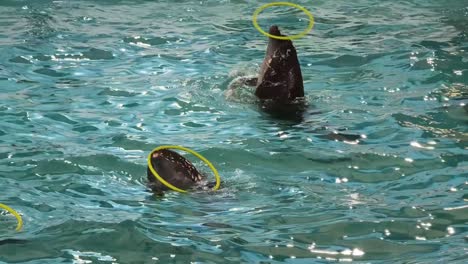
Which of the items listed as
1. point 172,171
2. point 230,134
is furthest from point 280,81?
point 172,171

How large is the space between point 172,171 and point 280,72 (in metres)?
2.31

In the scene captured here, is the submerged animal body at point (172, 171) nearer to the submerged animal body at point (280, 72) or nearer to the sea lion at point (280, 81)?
the sea lion at point (280, 81)

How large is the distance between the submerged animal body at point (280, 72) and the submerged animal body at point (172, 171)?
6.90 feet

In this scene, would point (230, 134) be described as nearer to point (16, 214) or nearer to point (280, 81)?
point (280, 81)

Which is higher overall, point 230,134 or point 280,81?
point 280,81

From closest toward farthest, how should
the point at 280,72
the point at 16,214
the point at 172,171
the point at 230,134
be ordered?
the point at 16,214, the point at 172,171, the point at 230,134, the point at 280,72

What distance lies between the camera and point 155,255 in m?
5.89

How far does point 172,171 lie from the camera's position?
6.73 m

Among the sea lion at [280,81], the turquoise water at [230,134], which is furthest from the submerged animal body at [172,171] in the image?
the sea lion at [280,81]

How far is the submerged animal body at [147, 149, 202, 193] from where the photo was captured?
6.74 metres

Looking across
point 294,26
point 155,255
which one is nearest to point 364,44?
point 294,26

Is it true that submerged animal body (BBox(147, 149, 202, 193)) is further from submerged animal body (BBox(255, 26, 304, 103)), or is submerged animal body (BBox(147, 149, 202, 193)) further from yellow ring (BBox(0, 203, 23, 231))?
submerged animal body (BBox(255, 26, 304, 103))

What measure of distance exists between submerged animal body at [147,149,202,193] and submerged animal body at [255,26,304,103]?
210 centimetres

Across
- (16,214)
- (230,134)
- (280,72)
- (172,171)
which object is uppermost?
(280,72)
